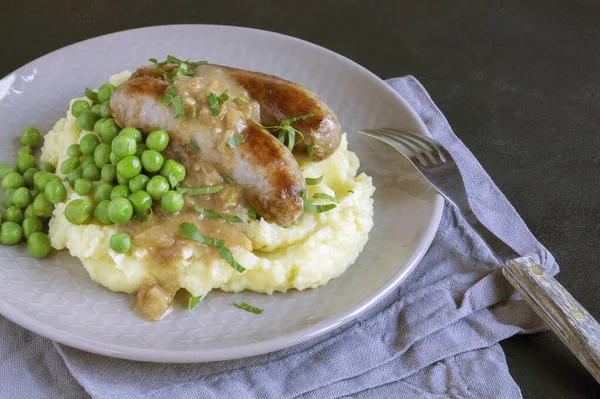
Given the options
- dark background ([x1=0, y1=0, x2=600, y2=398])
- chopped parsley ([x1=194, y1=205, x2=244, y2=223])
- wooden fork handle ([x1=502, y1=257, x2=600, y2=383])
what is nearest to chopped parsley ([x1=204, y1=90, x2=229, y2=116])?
chopped parsley ([x1=194, y1=205, x2=244, y2=223])

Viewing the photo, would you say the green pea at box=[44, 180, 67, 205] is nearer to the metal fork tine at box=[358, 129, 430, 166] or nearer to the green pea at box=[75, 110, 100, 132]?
the green pea at box=[75, 110, 100, 132]

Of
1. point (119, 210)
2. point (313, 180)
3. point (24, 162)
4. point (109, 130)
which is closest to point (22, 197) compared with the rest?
point (24, 162)

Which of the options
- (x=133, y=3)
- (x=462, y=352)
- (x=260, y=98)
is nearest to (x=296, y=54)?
(x=260, y=98)

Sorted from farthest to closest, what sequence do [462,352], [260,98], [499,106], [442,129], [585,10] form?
[585,10] < [499,106] < [442,129] < [260,98] < [462,352]

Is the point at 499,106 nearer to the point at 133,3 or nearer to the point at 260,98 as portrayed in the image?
the point at 260,98

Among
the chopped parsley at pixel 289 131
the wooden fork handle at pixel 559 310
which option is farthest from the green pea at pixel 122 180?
the wooden fork handle at pixel 559 310

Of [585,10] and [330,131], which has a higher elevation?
[330,131]

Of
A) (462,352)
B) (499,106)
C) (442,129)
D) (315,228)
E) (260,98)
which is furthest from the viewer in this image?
(499,106)
